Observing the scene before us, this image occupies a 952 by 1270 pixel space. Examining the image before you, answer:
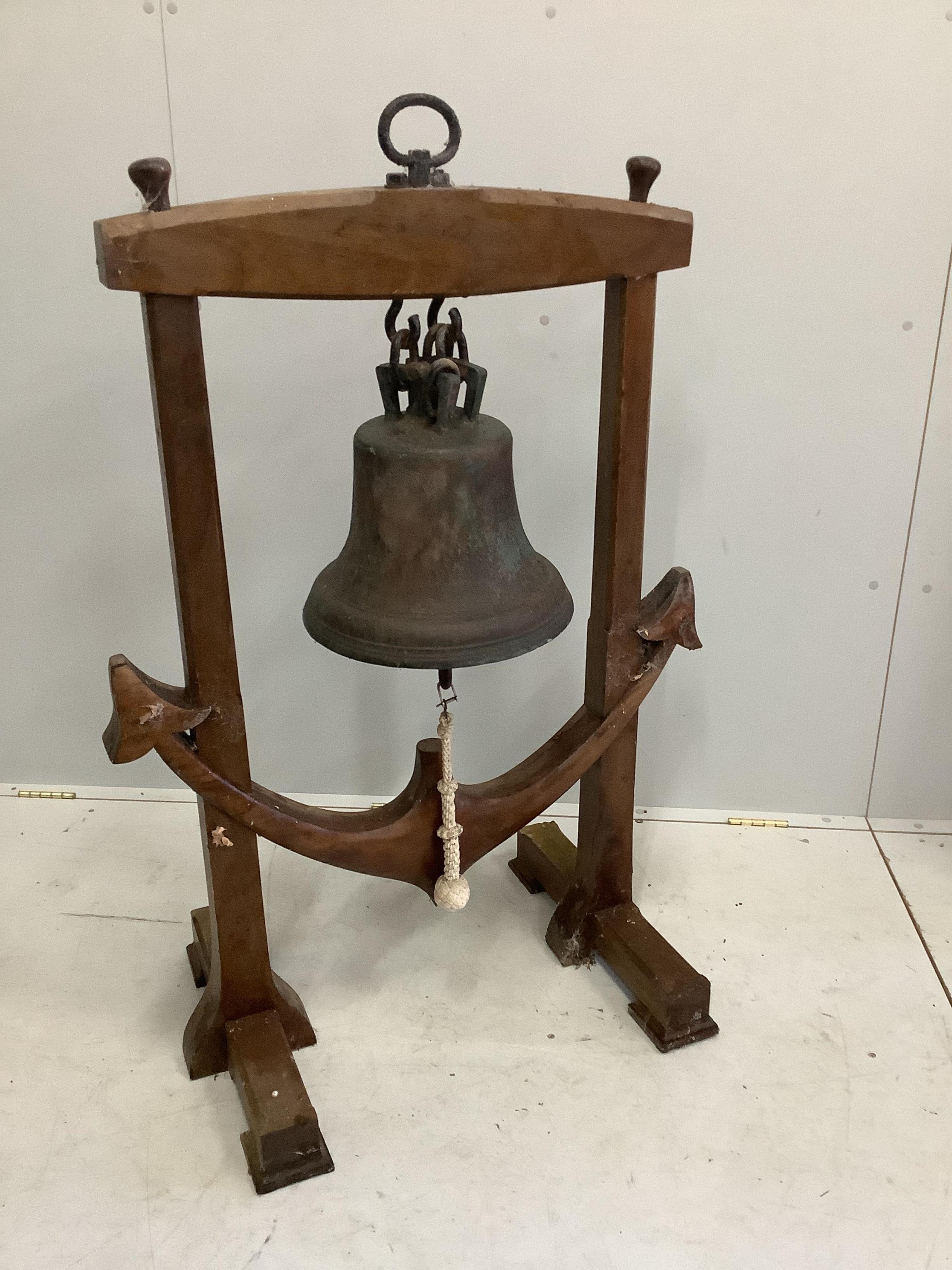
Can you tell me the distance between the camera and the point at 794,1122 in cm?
119

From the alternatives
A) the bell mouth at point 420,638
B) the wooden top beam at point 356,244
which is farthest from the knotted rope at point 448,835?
the wooden top beam at point 356,244

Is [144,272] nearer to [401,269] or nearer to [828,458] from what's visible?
[401,269]

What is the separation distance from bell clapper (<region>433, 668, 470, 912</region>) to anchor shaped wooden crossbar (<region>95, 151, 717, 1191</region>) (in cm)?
2

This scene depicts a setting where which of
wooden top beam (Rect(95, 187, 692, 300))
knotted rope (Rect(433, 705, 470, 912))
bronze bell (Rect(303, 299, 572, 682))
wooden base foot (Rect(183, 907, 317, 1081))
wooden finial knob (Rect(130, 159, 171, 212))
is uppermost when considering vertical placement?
wooden finial knob (Rect(130, 159, 171, 212))

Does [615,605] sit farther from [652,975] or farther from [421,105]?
[421,105]

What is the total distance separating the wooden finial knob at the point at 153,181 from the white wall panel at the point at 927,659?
3.52 feet

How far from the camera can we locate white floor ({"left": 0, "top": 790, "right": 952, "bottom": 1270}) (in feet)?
3.48

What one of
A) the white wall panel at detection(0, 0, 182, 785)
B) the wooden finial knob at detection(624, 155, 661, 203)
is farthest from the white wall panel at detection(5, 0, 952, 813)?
the wooden finial knob at detection(624, 155, 661, 203)

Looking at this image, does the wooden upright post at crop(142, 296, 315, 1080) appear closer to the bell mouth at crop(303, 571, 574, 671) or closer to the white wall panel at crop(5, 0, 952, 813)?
the bell mouth at crop(303, 571, 574, 671)

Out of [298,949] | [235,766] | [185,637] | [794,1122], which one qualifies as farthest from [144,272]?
[794,1122]

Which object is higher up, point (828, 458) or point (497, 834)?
point (828, 458)

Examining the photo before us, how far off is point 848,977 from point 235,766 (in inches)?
34.1

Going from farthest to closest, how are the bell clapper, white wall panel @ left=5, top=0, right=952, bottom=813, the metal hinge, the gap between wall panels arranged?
the metal hinge < the gap between wall panels < white wall panel @ left=5, top=0, right=952, bottom=813 < the bell clapper

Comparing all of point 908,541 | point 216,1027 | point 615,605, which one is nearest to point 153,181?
point 615,605
